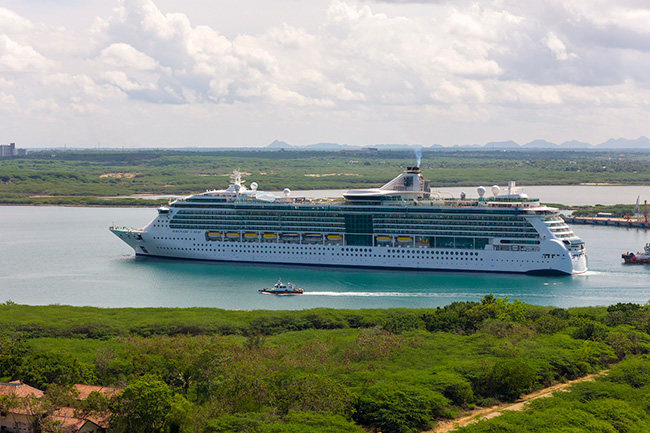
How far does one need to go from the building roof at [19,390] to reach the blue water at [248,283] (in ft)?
59.7

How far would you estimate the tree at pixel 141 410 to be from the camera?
73.5 ft

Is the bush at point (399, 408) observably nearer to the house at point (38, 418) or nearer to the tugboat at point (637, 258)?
the house at point (38, 418)

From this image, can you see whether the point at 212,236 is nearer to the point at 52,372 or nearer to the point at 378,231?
the point at 378,231

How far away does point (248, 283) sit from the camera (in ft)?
164

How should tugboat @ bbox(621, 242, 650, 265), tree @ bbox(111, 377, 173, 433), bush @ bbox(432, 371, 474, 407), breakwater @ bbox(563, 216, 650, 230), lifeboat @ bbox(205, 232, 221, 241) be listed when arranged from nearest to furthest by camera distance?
tree @ bbox(111, 377, 173, 433)
bush @ bbox(432, 371, 474, 407)
tugboat @ bbox(621, 242, 650, 265)
lifeboat @ bbox(205, 232, 221, 241)
breakwater @ bbox(563, 216, 650, 230)

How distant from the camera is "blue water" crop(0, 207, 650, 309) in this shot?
44.5 m

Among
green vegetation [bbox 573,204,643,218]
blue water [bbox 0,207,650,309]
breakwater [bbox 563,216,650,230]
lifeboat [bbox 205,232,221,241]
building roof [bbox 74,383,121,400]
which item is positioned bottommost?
blue water [bbox 0,207,650,309]

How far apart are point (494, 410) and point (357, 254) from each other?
29850 millimetres

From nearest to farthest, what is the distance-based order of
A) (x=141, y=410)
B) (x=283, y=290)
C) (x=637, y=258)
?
(x=141, y=410) < (x=283, y=290) < (x=637, y=258)

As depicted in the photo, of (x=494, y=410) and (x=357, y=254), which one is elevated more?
(x=357, y=254)

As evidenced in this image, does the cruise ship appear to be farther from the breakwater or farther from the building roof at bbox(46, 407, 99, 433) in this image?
the breakwater

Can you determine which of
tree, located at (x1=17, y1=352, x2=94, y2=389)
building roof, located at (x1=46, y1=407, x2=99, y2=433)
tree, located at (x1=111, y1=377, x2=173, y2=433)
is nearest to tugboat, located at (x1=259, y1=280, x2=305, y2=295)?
tree, located at (x1=17, y1=352, x2=94, y2=389)

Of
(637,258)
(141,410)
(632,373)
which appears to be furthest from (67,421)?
(637,258)

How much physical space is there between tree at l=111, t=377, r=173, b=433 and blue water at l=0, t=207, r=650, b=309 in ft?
66.7
